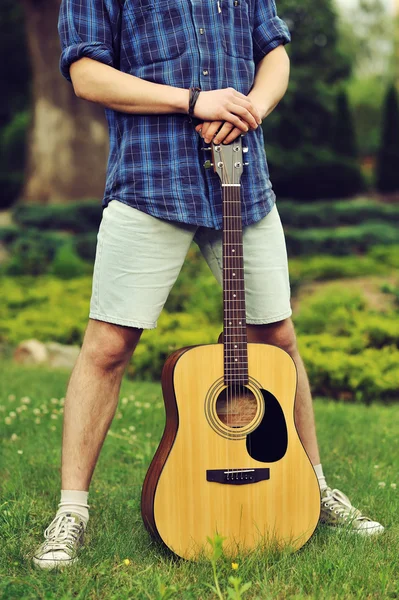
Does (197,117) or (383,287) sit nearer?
(197,117)

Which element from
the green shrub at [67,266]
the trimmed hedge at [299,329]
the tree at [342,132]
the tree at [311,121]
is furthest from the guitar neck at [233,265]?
the tree at [342,132]

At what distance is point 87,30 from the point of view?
110 inches

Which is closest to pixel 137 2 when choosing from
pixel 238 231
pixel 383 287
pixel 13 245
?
pixel 238 231

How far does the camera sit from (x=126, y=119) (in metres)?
2.88

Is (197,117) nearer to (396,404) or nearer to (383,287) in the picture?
(396,404)

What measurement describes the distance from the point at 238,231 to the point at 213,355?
1.39ft

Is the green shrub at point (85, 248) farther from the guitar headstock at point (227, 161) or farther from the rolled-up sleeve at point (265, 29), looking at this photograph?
the guitar headstock at point (227, 161)

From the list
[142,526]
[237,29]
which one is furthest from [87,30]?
[142,526]

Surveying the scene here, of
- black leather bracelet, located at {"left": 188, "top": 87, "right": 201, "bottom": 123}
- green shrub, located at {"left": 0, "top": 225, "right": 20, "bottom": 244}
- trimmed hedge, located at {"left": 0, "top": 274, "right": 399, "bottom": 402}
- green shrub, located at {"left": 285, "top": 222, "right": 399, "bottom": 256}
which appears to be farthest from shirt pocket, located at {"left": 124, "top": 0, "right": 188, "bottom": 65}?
green shrub, located at {"left": 0, "top": 225, "right": 20, "bottom": 244}

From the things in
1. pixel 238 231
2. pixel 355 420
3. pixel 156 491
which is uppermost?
pixel 238 231

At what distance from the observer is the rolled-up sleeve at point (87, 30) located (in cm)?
277

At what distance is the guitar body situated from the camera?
2625 mm

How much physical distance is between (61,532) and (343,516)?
994 mm

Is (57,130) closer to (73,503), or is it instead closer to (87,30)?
(87,30)
